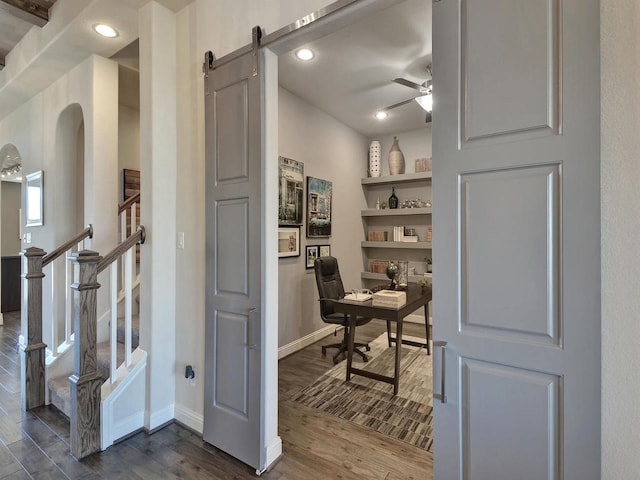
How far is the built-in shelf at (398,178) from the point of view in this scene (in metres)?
4.73

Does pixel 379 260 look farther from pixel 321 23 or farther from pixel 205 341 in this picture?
pixel 321 23

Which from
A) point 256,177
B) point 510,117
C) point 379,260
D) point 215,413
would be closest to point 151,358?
point 215,413

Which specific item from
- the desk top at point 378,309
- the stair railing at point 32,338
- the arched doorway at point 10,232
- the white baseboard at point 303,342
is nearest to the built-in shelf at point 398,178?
the desk top at point 378,309

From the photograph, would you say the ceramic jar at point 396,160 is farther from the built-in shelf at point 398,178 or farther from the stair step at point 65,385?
the stair step at point 65,385

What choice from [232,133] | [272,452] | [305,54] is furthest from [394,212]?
[272,452]

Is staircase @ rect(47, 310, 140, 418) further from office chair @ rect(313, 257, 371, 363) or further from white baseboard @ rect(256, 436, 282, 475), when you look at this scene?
office chair @ rect(313, 257, 371, 363)

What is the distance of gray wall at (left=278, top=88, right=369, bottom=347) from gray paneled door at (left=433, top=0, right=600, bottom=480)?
8.53ft

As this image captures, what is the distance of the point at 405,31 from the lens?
2590 millimetres

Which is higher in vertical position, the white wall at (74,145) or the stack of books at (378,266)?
the white wall at (74,145)

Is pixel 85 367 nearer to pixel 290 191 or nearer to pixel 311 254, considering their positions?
pixel 290 191

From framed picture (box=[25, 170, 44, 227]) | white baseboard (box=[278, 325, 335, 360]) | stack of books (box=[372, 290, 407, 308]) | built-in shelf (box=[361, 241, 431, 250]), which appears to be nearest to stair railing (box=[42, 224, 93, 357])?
framed picture (box=[25, 170, 44, 227])

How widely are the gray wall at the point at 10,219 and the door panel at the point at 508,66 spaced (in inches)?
372

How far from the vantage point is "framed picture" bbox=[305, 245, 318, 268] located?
13.2 ft

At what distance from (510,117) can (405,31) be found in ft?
6.45
